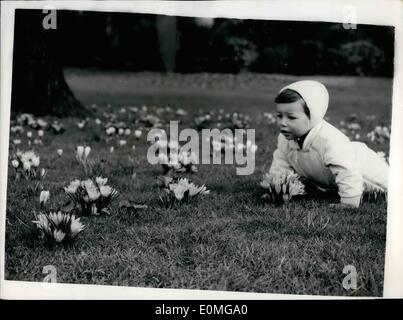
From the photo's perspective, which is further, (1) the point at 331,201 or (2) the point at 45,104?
(2) the point at 45,104

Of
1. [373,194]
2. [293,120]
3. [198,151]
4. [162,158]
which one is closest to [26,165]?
[162,158]

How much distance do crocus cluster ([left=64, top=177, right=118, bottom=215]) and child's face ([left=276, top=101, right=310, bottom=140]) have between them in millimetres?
631

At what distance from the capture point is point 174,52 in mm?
1934

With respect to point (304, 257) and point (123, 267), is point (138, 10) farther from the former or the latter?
point (304, 257)

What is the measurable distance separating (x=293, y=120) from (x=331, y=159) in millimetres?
184

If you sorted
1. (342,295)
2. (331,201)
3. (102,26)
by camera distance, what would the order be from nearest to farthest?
1. (342,295)
2. (331,201)
3. (102,26)

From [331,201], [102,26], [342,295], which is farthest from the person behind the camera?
[102,26]

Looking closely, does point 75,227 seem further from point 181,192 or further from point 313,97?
point 313,97

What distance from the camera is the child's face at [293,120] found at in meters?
1.83

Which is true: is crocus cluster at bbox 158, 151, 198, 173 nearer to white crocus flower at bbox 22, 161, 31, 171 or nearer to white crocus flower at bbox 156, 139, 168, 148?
white crocus flower at bbox 156, 139, 168, 148

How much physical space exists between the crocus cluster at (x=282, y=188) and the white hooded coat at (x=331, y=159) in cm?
6

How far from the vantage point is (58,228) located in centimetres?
167

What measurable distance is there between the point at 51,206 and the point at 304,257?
85 centimetres

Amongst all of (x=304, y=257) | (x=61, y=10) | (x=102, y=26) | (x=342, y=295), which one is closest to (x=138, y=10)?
(x=102, y=26)
